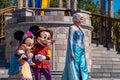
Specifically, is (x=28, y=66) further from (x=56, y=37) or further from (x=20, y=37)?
(x=56, y=37)

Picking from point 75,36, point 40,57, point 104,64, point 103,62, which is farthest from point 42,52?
point 103,62

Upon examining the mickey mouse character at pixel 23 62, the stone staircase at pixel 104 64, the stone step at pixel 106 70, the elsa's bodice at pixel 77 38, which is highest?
the elsa's bodice at pixel 77 38

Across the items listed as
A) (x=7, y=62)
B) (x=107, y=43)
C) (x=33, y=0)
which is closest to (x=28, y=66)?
(x=7, y=62)

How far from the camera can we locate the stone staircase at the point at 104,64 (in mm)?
16398

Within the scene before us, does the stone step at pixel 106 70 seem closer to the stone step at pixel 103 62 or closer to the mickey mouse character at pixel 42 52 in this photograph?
the stone step at pixel 103 62

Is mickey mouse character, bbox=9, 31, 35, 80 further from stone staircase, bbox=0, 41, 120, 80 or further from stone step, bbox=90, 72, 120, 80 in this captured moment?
stone step, bbox=90, 72, 120, 80

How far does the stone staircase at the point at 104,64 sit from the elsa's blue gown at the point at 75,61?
4.26 m

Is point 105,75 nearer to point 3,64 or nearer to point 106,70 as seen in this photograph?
point 106,70

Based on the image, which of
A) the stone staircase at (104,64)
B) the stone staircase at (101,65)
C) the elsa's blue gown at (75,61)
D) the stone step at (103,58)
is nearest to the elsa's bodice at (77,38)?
the elsa's blue gown at (75,61)

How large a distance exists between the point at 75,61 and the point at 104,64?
729 cm

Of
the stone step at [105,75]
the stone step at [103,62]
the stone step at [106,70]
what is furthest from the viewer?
the stone step at [103,62]

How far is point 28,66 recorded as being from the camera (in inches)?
441

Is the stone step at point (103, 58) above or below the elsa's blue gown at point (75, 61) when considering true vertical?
below

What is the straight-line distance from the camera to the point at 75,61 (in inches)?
446
